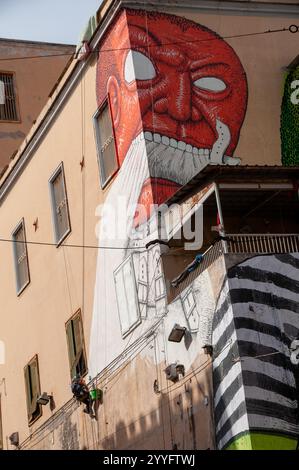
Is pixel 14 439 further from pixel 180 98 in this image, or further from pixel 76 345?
pixel 180 98

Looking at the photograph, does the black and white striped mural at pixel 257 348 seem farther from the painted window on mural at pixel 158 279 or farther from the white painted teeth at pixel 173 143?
the white painted teeth at pixel 173 143

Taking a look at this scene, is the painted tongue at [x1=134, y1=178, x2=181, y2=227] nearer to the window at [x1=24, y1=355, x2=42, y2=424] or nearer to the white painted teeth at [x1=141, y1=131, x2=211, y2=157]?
the white painted teeth at [x1=141, y1=131, x2=211, y2=157]

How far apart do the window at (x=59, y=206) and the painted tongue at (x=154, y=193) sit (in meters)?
4.88

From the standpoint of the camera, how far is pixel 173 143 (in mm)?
27344

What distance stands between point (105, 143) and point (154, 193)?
3354 millimetres

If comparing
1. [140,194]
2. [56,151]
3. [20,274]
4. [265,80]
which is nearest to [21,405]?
[20,274]

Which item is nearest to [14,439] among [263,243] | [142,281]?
[142,281]

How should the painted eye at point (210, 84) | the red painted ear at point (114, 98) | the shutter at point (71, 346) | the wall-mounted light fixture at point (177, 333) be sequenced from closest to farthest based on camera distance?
the wall-mounted light fixture at point (177, 333), the painted eye at point (210, 84), the red painted ear at point (114, 98), the shutter at point (71, 346)

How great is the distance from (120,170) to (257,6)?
530 centimetres

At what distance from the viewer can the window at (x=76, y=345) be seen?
30719mm

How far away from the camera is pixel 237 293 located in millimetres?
23281

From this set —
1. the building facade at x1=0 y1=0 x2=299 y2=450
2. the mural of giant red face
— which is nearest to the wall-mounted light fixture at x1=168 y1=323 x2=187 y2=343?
the building facade at x1=0 y1=0 x2=299 y2=450

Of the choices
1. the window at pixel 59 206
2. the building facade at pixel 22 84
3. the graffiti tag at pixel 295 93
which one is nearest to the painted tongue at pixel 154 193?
the graffiti tag at pixel 295 93

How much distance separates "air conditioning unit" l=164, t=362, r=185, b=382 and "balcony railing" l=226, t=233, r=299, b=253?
2.69 m
